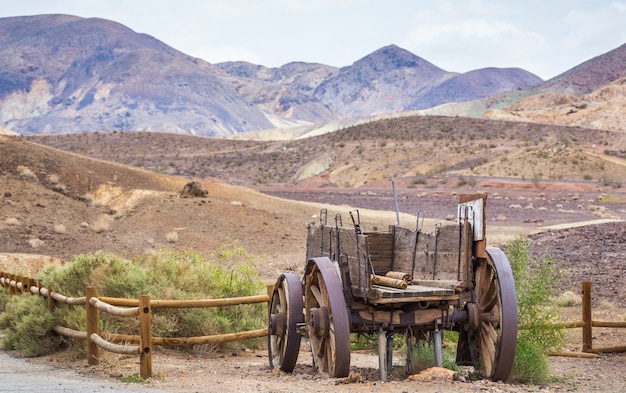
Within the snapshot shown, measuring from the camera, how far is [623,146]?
6438cm

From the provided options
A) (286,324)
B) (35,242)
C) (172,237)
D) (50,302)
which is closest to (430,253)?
(286,324)

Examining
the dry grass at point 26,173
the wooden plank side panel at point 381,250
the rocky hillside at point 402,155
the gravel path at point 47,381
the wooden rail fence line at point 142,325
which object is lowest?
the gravel path at point 47,381

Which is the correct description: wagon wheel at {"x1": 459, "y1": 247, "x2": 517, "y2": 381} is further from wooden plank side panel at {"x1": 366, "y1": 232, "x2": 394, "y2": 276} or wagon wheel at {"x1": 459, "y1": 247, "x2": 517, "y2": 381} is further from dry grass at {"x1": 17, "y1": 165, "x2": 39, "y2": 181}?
dry grass at {"x1": 17, "y1": 165, "x2": 39, "y2": 181}

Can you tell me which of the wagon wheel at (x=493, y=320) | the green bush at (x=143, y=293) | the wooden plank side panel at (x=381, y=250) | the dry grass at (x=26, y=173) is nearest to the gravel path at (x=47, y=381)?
the green bush at (x=143, y=293)

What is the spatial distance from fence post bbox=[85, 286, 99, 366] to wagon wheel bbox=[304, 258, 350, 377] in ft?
8.40

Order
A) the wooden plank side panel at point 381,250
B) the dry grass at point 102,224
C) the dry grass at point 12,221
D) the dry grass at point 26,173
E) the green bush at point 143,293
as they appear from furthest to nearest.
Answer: the dry grass at point 26,173 → the dry grass at point 102,224 → the dry grass at point 12,221 → the green bush at point 143,293 → the wooden plank side panel at point 381,250

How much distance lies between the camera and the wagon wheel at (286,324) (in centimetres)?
834

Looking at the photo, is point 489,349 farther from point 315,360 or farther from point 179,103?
point 179,103

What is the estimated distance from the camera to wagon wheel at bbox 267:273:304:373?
8344mm

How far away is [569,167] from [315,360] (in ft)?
162

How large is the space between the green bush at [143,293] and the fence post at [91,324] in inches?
22.6

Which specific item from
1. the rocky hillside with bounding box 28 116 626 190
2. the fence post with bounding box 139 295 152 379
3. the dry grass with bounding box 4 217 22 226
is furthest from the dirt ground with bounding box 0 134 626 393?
the rocky hillside with bounding box 28 116 626 190

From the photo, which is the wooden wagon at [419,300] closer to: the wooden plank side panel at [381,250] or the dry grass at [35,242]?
the wooden plank side panel at [381,250]

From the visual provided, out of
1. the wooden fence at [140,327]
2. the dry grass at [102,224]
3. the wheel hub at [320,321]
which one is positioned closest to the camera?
the wheel hub at [320,321]
